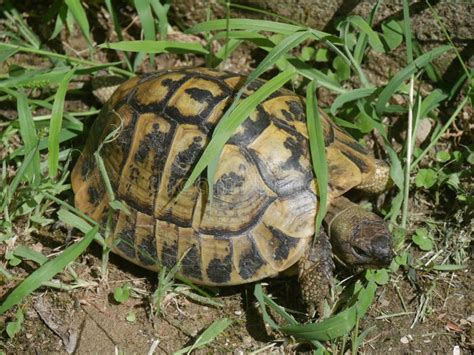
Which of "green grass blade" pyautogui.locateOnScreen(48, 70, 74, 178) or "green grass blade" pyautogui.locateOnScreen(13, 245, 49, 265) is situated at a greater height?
"green grass blade" pyautogui.locateOnScreen(48, 70, 74, 178)

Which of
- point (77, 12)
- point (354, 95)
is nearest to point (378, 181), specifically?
point (354, 95)

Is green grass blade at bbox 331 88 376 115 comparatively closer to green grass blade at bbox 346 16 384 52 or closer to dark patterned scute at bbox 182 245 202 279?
green grass blade at bbox 346 16 384 52

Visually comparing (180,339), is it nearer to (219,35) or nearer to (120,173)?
(120,173)

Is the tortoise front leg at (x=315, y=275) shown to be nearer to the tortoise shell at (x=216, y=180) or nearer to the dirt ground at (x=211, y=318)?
the tortoise shell at (x=216, y=180)

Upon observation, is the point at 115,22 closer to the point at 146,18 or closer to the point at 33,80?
the point at 146,18

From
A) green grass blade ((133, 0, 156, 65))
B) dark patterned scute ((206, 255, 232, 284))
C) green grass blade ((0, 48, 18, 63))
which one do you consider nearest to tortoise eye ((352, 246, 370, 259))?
dark patterned scute ((206, 255, 232, 284))

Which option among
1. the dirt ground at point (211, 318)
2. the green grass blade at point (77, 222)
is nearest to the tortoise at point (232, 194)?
the green grass blade at point (77, 222)

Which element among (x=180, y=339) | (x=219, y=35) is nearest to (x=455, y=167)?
(x=219, y=35)
